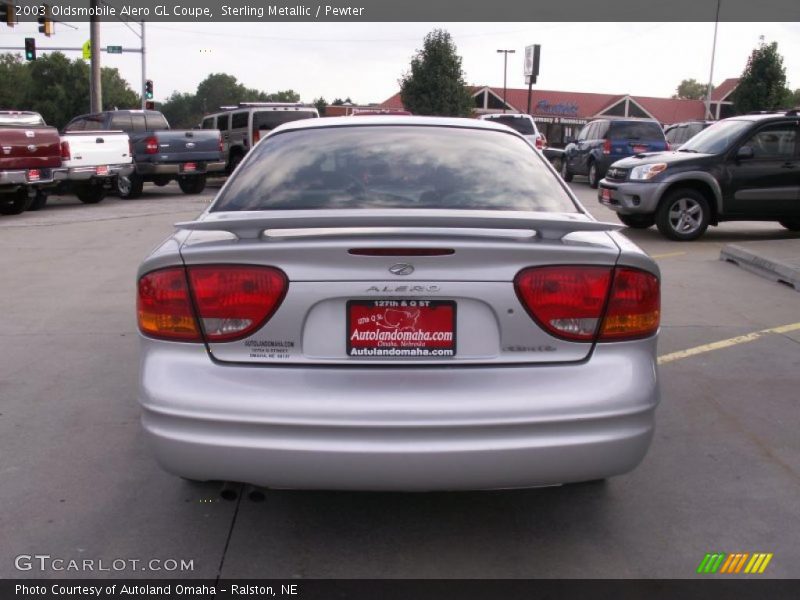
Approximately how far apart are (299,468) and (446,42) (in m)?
52.2

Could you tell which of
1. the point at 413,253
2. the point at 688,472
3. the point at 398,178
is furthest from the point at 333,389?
the point at 688,472

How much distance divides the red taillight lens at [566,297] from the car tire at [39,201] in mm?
15876

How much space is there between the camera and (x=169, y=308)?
3141 mm

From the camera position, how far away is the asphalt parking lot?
132 inches

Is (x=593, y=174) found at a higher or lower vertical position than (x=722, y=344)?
higher

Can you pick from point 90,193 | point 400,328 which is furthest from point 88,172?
point 400,328

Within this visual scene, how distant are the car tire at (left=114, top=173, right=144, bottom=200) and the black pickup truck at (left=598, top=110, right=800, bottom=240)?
12.1 m

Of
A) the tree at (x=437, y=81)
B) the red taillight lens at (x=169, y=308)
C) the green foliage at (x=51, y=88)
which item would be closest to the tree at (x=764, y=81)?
the tree at (x=437, y=81)

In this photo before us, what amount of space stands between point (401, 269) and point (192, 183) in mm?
19483

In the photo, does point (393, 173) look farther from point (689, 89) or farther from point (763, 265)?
→ point (689, 89)

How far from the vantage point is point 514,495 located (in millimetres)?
3949

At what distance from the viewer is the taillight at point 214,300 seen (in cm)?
302

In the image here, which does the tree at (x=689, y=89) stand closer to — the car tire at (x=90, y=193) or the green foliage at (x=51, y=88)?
the green foliage at (x=51, y=88)
